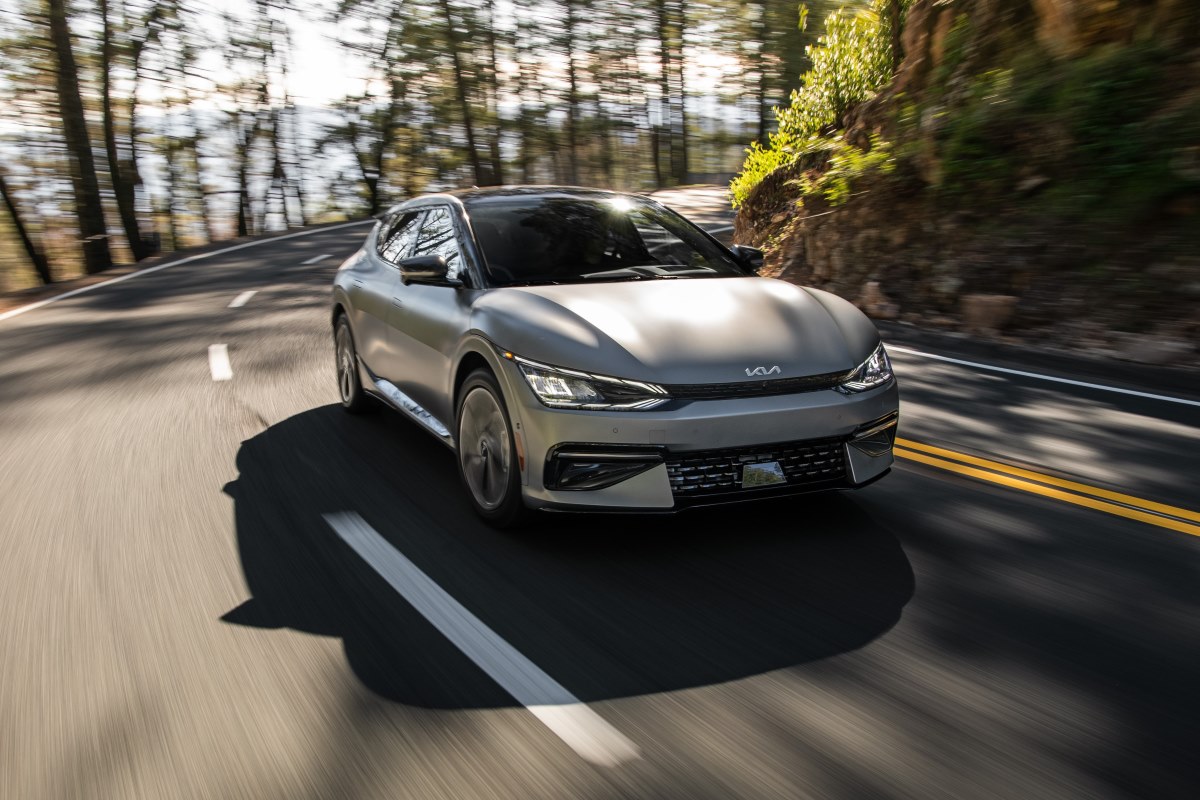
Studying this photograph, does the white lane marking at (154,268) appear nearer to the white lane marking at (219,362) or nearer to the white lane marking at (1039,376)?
the white lane marking at (219,362)

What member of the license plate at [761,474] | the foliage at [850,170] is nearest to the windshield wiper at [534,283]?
the license plate at [761,474]

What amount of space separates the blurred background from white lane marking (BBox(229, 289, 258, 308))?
277 inches

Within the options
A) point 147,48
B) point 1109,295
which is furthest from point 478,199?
point 147,48

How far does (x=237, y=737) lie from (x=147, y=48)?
33030 mm

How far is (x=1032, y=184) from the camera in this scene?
10414 mm

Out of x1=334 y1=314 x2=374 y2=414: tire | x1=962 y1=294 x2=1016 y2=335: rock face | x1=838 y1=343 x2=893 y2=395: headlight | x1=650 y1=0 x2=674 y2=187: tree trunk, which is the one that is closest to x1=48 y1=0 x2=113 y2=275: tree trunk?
x1=334 y1=314 x2=374 y2=414: tire

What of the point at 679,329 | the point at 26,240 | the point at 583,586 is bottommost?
the point at 26,240

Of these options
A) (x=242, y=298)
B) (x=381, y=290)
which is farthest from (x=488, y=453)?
(x=242, y=298)

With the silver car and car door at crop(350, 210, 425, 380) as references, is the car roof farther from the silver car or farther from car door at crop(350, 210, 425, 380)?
car door at crop(350, 210, 425, 380)

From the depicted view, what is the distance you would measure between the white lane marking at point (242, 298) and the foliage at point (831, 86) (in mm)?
7672

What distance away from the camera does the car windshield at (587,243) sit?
548 centimetres

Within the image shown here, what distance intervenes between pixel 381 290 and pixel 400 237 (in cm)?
46

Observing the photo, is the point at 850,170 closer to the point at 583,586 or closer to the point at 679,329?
the point at 679,329

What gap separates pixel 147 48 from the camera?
103 ft
